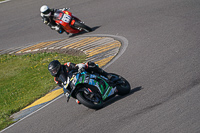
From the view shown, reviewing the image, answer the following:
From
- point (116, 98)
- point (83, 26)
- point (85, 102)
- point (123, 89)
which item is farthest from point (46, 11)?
point (85, 102)

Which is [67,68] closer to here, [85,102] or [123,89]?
[85,102]

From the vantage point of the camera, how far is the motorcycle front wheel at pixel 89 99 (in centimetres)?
749

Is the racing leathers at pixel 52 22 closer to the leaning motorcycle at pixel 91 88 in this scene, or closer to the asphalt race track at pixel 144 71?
the asphalt race track at pixel 144 71

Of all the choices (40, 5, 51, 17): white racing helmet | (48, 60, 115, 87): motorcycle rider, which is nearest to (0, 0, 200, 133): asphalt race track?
(48, 60, 115, 87): motorcycle rider

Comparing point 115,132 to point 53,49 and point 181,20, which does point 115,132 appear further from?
point 53,49

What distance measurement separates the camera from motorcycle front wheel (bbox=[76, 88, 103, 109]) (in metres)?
7.49

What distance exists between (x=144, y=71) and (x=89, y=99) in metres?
2.19

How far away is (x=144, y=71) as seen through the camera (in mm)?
9133

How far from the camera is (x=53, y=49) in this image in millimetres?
13742

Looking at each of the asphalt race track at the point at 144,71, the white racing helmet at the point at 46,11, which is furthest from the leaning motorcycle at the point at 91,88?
the white racing helmet at the point at 46,11

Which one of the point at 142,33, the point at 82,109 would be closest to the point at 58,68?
the point at 82,109

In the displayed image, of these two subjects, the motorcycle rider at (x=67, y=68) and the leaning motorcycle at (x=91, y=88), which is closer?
the leaning motorcycle at (x=91, y=88)

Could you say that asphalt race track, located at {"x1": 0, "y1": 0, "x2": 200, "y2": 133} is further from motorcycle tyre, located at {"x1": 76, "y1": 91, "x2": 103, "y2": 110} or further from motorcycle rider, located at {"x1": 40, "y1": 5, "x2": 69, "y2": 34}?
motorcycle rider, located at {"x1": 40, "y1": 5, "x2": 69, "y2": 34}

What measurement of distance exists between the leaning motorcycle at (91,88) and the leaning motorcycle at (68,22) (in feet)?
21.2
